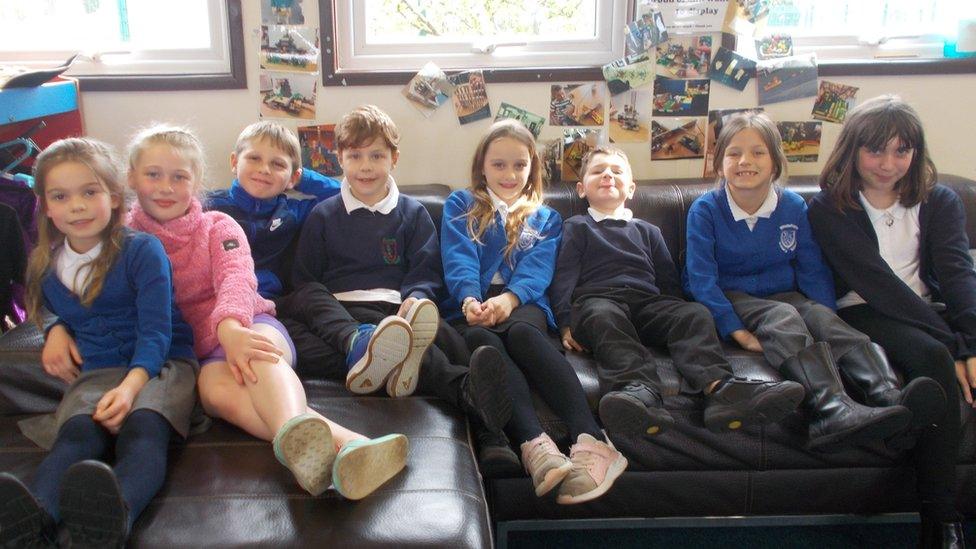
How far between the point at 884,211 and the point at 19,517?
214 centimetres

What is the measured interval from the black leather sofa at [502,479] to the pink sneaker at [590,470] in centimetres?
8

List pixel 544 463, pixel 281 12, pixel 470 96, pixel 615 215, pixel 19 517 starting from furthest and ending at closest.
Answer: pixel 470 96, pixel 281 12, pixel 615 215, pixel 544 463, pixel 19 517

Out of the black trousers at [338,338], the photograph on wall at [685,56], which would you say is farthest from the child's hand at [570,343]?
the photograph on wall at [685,56]

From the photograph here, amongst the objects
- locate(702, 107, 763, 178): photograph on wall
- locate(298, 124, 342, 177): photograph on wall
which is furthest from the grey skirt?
locate(702, 107, 763, 178): photograph on wall

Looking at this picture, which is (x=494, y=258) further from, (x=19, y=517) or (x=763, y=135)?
(x=19, y=517)

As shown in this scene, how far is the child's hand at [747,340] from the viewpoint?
1893 millimetres

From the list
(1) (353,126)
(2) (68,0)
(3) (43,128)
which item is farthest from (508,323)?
(2) (68,0)

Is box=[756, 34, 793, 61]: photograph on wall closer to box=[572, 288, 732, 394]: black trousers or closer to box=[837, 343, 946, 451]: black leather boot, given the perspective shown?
box=[572, 288, 732, 394]: black trousers

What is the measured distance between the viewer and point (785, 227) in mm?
2100

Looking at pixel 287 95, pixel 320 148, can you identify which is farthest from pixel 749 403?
pixel 287 95

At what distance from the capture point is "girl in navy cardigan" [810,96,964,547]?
1826 millimetres

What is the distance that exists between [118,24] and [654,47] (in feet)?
6.09

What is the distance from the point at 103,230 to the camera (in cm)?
159

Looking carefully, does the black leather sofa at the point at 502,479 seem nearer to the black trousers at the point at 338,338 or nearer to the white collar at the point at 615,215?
the black trousers at the point at 338,338
